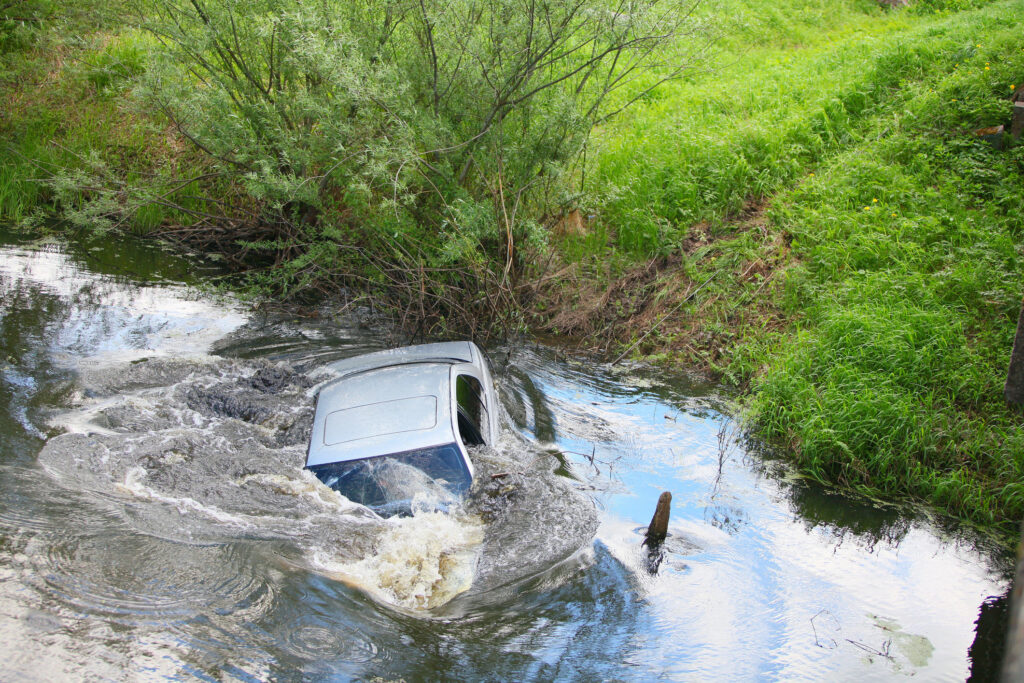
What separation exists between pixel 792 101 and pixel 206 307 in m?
10.8

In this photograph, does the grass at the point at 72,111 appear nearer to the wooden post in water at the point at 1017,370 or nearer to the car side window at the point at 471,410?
the car side window at the point at 471,410

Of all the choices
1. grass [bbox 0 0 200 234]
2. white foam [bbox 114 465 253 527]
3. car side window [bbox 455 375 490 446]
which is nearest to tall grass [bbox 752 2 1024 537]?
car side window [bbox 455 375 490 446]

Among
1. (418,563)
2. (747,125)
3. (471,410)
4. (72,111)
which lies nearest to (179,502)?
(418,563)

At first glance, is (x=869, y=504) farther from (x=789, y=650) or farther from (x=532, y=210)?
(x=532, y=210)

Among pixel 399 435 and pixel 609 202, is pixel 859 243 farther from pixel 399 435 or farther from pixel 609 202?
pixel 399 435

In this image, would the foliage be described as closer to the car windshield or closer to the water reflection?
the water reflection

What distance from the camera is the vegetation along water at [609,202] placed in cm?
819

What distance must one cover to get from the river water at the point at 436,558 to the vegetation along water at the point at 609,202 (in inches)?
47.6

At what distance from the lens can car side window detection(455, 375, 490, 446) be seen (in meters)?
6.05

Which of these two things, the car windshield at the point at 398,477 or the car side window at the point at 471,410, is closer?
the car windshield at the point at 398,477

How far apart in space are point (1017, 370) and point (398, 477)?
4.55 m

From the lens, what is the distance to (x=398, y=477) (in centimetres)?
534

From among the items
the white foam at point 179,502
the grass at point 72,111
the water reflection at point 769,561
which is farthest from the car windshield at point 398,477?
the grass at point 72,111

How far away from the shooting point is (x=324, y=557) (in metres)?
5.15
